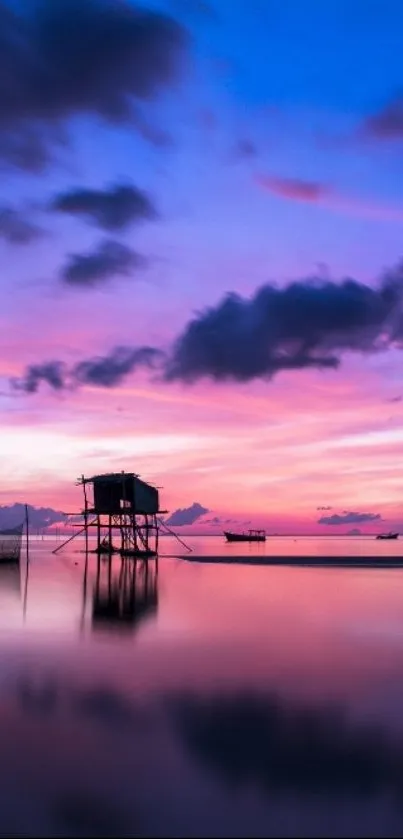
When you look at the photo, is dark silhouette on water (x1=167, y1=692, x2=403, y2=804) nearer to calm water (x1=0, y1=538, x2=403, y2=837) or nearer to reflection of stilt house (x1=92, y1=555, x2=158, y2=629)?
calm water (x1=0, y1=538, x2=403, y2=837)

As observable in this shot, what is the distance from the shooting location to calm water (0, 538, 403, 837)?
428 inches

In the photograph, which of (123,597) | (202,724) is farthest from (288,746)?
(123,597)

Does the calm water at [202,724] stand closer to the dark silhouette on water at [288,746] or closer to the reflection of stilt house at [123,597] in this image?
the dark silhouette on water at [288,746]

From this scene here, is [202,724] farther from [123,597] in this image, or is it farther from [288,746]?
[123,597]

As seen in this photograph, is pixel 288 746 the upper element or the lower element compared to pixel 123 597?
lower

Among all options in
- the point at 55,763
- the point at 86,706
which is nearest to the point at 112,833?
the point at 55,763

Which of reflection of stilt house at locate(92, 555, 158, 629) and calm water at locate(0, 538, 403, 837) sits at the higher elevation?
reflection of stilt house at locate(92, 555, 158, 629)

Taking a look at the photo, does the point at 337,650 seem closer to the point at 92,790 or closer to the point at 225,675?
the point at 225,675

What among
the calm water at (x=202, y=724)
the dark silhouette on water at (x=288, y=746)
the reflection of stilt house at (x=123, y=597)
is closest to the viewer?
the calm water at (x=202, y=724)

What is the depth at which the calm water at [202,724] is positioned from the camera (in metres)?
10.9

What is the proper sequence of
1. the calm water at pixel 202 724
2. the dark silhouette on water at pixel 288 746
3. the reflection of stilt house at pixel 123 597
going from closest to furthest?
the calm water at pixel 202 724, the dark silhouette on water at pixel 288 746, the reflection of stilt house at pixel 123 597

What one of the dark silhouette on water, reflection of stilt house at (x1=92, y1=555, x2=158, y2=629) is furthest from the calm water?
reflection of stilt house at (x1=92, y1=555, x2=158, y2=629)

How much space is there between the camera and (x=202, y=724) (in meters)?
15.4

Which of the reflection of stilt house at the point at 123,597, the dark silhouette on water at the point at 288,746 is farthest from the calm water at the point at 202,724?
the reflection of stilt house at the point at 123,597
